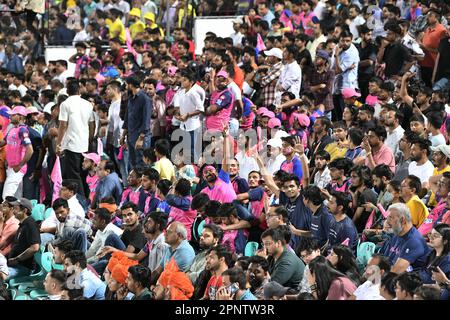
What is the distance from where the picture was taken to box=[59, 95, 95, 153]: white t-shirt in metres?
16.1

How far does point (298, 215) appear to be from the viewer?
12867 millimetres

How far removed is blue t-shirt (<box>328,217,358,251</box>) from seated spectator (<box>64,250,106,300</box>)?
7.35 feet

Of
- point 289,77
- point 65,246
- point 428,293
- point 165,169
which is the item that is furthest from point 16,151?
point 428,293

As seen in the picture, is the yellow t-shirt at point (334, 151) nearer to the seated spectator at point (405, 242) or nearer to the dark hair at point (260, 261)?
the seated spectator at point (405, 242)

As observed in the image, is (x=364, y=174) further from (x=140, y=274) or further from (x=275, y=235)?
(x=140, y=274)

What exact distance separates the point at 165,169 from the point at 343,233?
3514mm

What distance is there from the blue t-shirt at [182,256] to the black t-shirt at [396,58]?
247 inches

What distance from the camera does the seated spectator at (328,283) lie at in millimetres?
10078

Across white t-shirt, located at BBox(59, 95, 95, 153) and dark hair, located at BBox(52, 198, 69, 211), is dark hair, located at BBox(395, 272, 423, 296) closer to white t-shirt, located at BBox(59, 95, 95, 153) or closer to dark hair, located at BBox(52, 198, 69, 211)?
dark hair, located at BBox(52, 198, 69, 211)

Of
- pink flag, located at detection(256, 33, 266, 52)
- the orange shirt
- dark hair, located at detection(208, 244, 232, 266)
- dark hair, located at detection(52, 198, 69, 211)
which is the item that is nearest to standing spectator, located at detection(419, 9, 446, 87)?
the orange shirt

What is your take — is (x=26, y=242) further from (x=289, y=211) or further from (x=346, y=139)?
(x=346, y=139)

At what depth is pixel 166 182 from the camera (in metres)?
13.9
